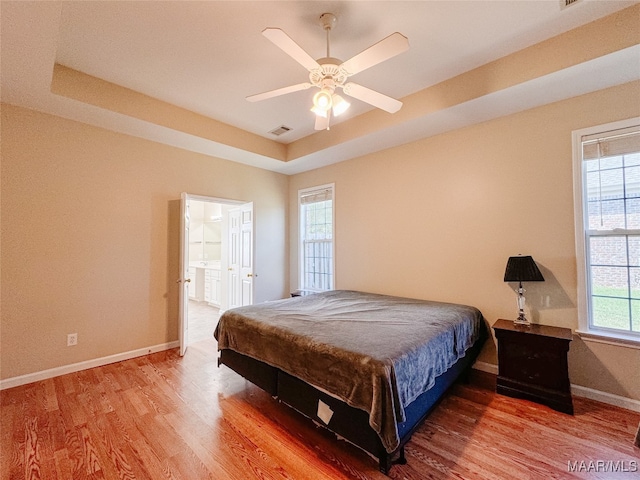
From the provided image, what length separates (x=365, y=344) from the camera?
181 centimetres

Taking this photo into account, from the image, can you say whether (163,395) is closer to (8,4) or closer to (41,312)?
(41,312)

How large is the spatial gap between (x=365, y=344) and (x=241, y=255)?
344 centimetres

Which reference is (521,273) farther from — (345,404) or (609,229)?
(345,404)

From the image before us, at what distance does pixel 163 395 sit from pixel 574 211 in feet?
13.3

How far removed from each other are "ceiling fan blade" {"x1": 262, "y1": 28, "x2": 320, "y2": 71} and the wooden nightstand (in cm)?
268

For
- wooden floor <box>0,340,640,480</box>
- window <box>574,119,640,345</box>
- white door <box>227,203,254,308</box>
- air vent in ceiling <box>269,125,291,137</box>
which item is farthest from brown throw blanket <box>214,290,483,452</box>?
air vent in ceiling <box>269,125,291,137</box>

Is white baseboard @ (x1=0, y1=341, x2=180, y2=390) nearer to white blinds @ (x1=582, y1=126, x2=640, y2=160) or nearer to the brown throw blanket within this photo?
the brown throw blanket

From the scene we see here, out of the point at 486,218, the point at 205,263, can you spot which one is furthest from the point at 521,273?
the point at 205,263

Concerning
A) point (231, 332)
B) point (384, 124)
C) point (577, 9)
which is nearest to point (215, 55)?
point (384, 124)

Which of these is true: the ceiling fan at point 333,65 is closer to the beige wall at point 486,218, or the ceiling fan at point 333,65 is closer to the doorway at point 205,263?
the beige wall at point 486,218

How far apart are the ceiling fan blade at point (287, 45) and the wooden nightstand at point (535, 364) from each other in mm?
2683

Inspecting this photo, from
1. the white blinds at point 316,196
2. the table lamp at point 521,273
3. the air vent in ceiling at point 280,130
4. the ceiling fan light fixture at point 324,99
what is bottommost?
the table lamp at point 521,273

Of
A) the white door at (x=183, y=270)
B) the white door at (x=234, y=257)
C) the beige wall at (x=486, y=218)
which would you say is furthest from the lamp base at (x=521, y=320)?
the white door at (x=234, y=257)

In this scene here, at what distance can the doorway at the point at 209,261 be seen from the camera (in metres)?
3.62
